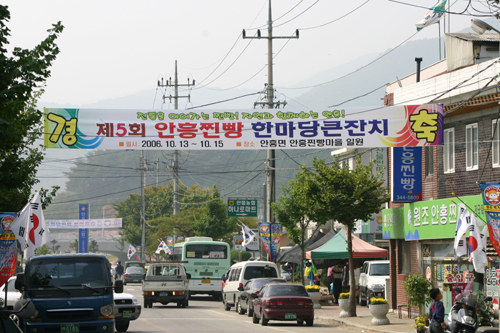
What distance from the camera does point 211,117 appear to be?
76.0 ft

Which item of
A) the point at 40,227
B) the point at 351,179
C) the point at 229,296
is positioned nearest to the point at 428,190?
the point at 351,179

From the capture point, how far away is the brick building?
22.1 meters

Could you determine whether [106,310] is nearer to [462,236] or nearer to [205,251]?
[462,236]

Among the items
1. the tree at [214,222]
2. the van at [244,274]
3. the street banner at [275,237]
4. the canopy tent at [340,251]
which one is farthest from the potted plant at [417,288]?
the tree at [214,222]

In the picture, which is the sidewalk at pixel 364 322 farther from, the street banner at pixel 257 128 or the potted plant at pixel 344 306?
the street banner at pixel 257 128

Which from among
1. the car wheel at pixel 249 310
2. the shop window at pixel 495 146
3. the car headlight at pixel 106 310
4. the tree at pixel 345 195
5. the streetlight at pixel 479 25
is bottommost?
the car wheel at pixel 249 310

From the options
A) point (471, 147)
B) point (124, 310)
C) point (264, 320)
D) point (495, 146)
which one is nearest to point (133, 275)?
point (264, 320)

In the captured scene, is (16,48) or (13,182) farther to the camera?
(13,182)

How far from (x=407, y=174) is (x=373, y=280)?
886 centimetres

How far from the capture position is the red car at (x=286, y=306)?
79.2ft

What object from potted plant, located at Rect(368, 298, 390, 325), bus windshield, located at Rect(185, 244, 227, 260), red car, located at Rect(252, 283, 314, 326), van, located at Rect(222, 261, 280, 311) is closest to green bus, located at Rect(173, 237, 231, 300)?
bus windshield, located at Rect(185, 244, 227, 260)

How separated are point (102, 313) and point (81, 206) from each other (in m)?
78.3

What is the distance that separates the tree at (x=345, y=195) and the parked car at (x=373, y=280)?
588 cm

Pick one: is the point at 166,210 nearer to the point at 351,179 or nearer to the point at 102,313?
the point at 351,179
